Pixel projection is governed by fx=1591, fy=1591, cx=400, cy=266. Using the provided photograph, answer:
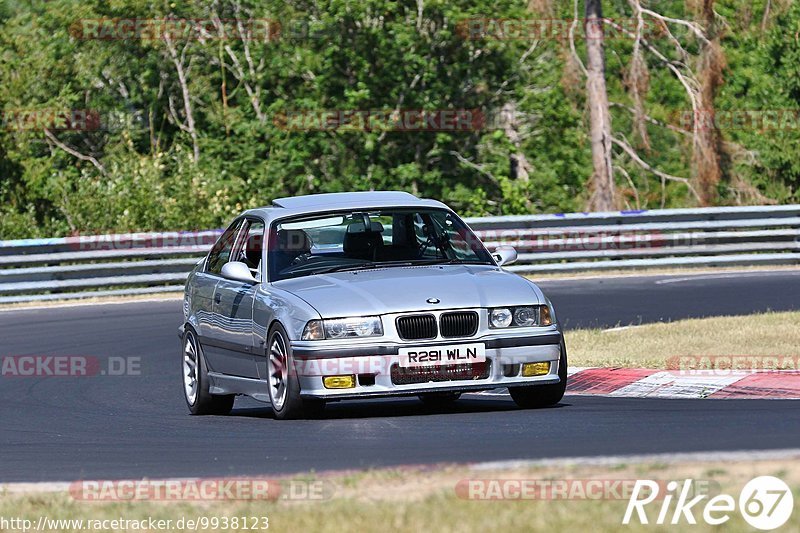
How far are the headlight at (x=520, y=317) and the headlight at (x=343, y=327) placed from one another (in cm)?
78

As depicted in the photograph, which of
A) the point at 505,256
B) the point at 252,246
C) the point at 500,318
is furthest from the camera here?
the point at 252,246

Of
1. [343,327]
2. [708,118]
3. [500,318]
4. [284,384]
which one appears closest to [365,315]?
[343,327]

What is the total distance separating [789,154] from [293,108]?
11608 mm

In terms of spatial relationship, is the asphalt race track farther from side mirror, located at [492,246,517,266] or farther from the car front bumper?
side mirror, located at [492,246,517,266]

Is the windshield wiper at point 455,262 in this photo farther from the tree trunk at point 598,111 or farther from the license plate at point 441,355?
the tree trunk at point 598,111

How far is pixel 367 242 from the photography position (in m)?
11.4

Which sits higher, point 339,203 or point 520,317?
point 339,203

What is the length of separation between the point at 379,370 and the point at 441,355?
41 centimetres

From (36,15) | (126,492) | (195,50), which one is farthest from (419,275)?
(36,15)

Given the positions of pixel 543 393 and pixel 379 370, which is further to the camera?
pixel 543 393

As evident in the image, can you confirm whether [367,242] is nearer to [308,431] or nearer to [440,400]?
[440,400]

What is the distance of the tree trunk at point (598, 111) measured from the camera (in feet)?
105

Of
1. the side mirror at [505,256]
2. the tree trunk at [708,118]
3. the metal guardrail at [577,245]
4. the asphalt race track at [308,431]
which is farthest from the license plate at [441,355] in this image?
the tree trunk at [708,118]

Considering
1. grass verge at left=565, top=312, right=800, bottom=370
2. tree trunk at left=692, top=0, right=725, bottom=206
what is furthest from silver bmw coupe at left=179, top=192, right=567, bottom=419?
tree trunk at left=692, top=0, right=725, bottom=206
